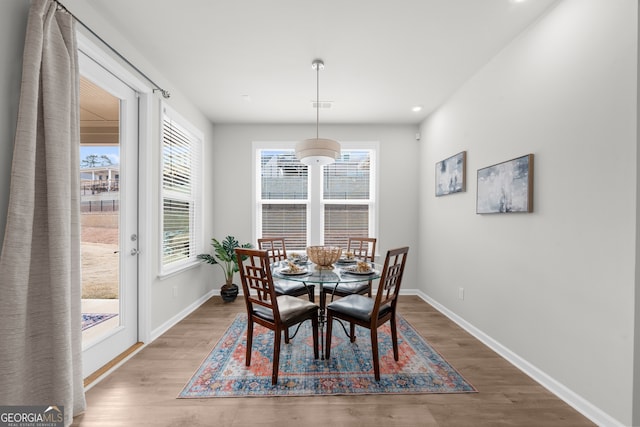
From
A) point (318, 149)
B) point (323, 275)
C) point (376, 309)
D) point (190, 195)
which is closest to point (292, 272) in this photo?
point (323, 275)

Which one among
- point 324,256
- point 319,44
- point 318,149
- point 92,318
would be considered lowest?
point 92,318

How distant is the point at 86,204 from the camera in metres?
2.11

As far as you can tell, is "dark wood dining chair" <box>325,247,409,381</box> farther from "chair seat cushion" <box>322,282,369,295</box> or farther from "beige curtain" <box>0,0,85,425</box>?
"beige curtain" <box>0,0,85,425</box>

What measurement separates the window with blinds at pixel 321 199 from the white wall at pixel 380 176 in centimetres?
22

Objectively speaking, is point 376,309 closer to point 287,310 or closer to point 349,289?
point 287,310

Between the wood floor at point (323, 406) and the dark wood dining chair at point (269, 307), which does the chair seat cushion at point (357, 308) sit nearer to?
the dark wood dining chair at point (269, 307)

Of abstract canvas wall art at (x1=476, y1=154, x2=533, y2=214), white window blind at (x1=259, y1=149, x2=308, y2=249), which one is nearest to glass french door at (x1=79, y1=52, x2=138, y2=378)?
white window blind at (x1=259, y1=149, x2=308, y2=249)

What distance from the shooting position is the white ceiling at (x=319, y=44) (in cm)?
201

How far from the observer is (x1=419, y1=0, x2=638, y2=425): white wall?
157 cm

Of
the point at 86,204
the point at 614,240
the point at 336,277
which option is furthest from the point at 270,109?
the point at 614,240

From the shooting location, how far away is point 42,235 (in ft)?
5.19

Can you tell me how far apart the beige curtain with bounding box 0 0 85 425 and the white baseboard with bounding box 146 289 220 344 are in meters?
1.11

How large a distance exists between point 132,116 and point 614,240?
3.72 meters

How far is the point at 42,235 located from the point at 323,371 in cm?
206
